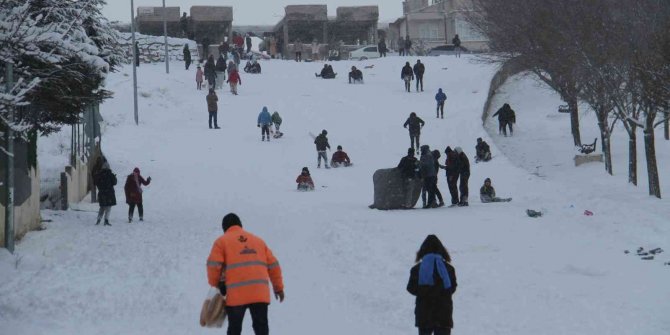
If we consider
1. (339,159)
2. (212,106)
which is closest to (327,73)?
(212,106)

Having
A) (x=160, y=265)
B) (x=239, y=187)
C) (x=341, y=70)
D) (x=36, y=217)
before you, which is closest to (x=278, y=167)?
(x=239, y=187)

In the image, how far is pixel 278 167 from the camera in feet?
106

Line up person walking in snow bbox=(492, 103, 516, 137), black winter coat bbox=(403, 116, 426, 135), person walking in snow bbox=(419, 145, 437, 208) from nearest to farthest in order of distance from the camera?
1. person walking in snow bbox=(419, 145, 437, 208)
2. black winter coat bbox=(403, 116, 426, 135)
3. person walking in snow bbox=(492, 103, 516, 137)

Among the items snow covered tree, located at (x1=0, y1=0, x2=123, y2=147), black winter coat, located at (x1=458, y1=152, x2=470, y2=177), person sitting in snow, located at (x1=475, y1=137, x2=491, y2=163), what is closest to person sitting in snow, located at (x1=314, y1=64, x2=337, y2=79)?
person sitting in snow, located at (x1=475, y1=137, x2=491, y2=163)

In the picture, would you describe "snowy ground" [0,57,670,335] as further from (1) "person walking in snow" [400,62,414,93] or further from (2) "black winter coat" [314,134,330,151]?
(1) "person walking in snow" [400,62,414,93]

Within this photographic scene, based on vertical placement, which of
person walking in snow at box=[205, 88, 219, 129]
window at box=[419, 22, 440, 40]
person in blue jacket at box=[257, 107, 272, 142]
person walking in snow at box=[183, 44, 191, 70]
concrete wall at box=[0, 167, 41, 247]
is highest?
window at box=[419, 22, 440, 40]

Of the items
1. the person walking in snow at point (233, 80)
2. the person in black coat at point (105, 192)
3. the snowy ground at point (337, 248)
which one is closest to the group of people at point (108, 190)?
the person in black coat at point (105, 192)

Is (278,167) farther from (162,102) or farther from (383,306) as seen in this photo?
(383,306)

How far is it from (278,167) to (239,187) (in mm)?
4460

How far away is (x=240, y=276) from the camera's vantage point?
29.6 feet

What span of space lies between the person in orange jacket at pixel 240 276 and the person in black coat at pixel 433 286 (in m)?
1.37

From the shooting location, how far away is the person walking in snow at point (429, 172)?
2319 cm

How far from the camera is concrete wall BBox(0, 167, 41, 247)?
54.9 feet

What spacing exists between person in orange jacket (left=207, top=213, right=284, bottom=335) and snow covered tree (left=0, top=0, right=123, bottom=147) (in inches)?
156
